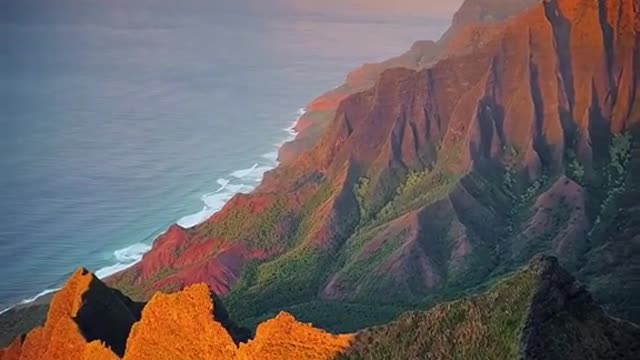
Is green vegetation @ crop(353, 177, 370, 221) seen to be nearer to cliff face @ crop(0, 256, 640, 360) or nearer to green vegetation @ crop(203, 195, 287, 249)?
green vegetation @ crop(203, 195, 287, 249)

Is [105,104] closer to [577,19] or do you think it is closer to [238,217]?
[238,217]

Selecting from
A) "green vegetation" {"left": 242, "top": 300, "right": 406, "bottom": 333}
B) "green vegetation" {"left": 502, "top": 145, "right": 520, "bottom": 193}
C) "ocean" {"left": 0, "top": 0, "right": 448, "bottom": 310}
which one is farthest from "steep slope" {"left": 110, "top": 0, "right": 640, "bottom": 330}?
"ocean" {"left": 0, "top": 0, "right": 448, "bottom": 310}

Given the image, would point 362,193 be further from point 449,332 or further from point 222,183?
point 449,332

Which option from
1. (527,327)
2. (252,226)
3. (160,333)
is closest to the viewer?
(527,327)

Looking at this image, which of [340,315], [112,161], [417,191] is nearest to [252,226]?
[417,191]

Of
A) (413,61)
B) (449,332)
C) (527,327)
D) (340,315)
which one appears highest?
(413,61)

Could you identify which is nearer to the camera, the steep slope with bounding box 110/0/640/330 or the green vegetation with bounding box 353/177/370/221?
the steep slope with bounding box 110/0/640/330
